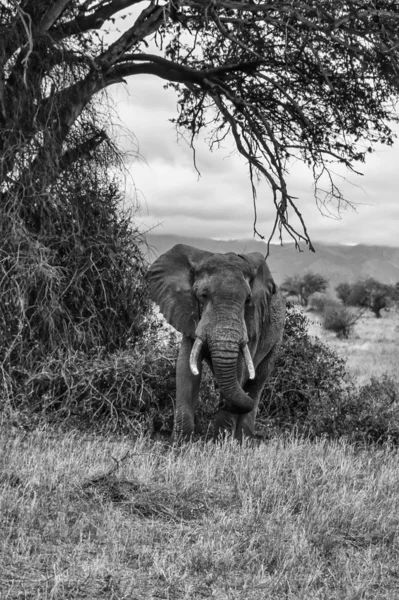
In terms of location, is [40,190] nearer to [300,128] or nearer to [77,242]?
[77,242]

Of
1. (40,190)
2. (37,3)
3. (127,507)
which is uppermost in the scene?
(37,3)

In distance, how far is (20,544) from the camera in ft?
15.5

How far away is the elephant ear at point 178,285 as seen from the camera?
26.3 ft

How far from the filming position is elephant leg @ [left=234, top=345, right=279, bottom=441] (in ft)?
27.6

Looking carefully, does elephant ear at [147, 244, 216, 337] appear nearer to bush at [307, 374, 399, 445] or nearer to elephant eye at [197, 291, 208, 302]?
elephant eye at [197, 291, 208, 302]

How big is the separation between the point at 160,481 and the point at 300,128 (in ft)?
27.5

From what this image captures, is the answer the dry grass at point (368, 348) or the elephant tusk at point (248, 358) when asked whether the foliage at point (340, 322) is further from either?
the elephant tusk at point (248, 358)

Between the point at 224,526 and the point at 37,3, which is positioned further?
the point at 37,3

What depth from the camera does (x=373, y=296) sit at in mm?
46531

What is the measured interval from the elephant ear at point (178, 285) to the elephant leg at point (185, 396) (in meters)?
0.24

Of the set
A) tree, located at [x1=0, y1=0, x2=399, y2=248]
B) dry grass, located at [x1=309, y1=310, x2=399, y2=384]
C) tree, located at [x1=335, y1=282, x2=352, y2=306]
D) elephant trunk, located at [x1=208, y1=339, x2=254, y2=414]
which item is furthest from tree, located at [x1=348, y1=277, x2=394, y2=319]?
elephant trunk, located at [x1=208, y1=339, x2=254, y2=414]

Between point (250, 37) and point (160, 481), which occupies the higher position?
point (250, 37)

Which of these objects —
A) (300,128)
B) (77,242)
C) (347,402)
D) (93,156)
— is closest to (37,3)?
(93,156)

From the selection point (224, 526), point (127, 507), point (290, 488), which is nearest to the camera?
point (224, 526)
